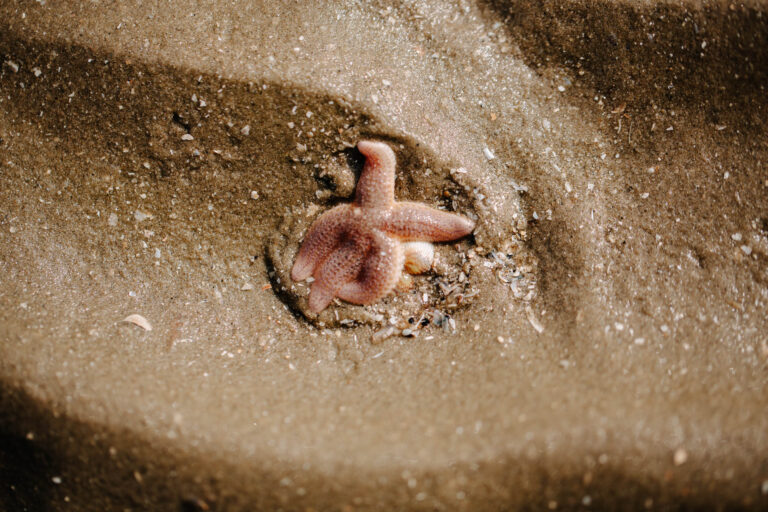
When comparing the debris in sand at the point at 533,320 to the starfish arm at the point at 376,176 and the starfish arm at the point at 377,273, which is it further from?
the starfish arm at the point at 376,176

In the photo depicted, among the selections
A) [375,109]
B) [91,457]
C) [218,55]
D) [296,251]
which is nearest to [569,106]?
[375,109]

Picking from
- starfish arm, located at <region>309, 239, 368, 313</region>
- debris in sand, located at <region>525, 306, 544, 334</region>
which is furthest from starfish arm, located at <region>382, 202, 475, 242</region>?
debris in sand, located at <region>525, 306, 544, 334</region>

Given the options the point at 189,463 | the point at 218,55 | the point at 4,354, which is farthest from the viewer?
the point at 218,55

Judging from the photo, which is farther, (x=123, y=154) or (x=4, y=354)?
(x=123, y=154)

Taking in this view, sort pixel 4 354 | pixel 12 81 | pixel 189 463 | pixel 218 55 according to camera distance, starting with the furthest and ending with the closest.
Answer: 1. pixel 12 81
2. pixel 218 55
3. pixel 4 354
4. pixel 189 463

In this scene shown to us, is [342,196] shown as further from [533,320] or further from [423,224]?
[533,320]

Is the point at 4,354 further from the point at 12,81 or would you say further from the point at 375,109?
the point at 375,109
